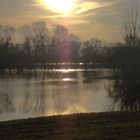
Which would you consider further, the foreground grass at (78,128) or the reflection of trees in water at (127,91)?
the reflection of trees in water at (127,91)

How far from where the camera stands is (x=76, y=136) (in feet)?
32.9

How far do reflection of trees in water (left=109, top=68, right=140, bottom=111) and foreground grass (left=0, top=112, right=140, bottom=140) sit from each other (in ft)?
34.9

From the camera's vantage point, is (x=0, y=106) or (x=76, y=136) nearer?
(x=76, y=136)

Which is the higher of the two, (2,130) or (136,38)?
(136,38)

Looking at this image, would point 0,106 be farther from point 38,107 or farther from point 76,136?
point 76,136

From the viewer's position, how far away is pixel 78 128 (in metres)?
11.3

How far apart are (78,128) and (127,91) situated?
79.0ft

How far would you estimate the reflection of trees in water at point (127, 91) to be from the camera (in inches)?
1007

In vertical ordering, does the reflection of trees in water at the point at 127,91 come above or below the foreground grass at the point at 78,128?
below

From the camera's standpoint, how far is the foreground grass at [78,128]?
10.0 meters

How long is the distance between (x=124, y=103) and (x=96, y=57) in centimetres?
10566

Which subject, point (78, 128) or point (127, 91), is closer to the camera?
point (78, 128)

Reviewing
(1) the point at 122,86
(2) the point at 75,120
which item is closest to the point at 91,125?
(2) the point at 75,120

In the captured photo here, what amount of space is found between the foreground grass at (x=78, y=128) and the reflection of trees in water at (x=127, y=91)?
10651mm
